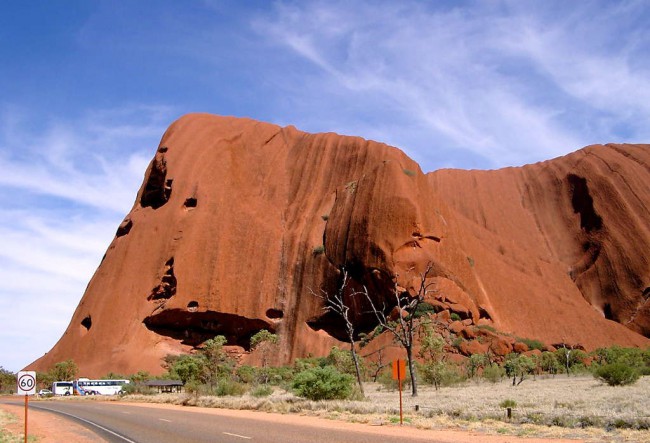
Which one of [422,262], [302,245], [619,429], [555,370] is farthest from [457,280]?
[619,429]

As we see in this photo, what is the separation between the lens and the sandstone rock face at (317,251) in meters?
66.6

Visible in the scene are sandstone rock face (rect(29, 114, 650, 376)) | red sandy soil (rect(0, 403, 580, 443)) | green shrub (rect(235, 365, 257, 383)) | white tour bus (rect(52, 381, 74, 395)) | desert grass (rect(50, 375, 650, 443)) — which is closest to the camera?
red sandy soil (rect(0, 403, 580, 443))

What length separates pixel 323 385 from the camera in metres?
28.1

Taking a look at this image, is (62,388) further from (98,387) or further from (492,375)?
(492,375)

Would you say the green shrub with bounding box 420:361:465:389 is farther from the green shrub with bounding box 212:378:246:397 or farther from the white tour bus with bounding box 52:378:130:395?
the white tour bus with bounding box 52:378:130:395

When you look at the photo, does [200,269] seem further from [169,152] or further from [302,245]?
[169,152]

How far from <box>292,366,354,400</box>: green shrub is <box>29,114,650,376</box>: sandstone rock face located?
3320cm

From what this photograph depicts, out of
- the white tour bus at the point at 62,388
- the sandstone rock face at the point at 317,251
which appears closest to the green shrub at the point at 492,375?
the sandstone rock face at the point at 317,251

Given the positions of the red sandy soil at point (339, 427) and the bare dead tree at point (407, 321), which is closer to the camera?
the red sandy soil at point (339, 427)

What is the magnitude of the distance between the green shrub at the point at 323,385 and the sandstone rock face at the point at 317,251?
109 feet

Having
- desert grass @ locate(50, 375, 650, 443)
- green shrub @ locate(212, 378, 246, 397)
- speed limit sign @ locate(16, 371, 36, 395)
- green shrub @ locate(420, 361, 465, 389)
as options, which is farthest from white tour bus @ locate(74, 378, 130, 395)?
speed limit sign @ locate(16, 371, 36, 395)

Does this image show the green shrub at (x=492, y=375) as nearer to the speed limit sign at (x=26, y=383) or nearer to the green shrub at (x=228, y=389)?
the green shrub at (x=228, y=389)

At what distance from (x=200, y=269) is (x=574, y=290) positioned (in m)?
48.2

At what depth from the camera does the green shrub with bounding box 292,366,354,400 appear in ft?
92.9
